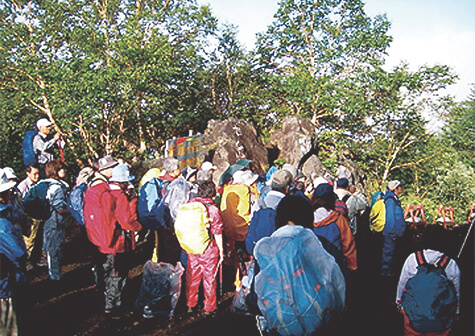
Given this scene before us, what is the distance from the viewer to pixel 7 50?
13148 mm

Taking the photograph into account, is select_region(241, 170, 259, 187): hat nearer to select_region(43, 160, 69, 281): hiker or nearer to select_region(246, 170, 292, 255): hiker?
select_region(246, 170, 292, 255): hiker

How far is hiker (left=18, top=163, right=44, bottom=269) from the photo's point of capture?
19.0ft

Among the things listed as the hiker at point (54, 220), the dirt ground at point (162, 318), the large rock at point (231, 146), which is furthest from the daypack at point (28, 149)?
the large rock at point (231, 146)

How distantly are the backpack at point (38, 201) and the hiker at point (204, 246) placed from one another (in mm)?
2208

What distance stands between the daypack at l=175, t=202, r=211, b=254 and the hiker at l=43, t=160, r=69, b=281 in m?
2.15

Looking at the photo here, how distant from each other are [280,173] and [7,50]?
1322 centimetres

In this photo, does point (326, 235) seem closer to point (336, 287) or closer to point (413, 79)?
point (336, 287)

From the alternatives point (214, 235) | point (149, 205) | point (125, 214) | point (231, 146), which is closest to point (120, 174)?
point (125, 214)

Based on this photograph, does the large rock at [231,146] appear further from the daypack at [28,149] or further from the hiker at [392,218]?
the hiker at [392,218]

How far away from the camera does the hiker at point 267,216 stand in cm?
417

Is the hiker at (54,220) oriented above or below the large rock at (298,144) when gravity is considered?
below

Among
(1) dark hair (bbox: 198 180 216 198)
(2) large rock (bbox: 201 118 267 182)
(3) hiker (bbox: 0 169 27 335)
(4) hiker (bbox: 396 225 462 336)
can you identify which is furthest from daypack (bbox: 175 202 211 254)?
(2) large rock (bbox: 201 118 267 182)

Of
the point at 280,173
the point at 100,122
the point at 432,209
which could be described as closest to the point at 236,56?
the point at 100,122

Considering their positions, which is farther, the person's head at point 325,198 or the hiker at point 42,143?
the hiker at point 42,143
